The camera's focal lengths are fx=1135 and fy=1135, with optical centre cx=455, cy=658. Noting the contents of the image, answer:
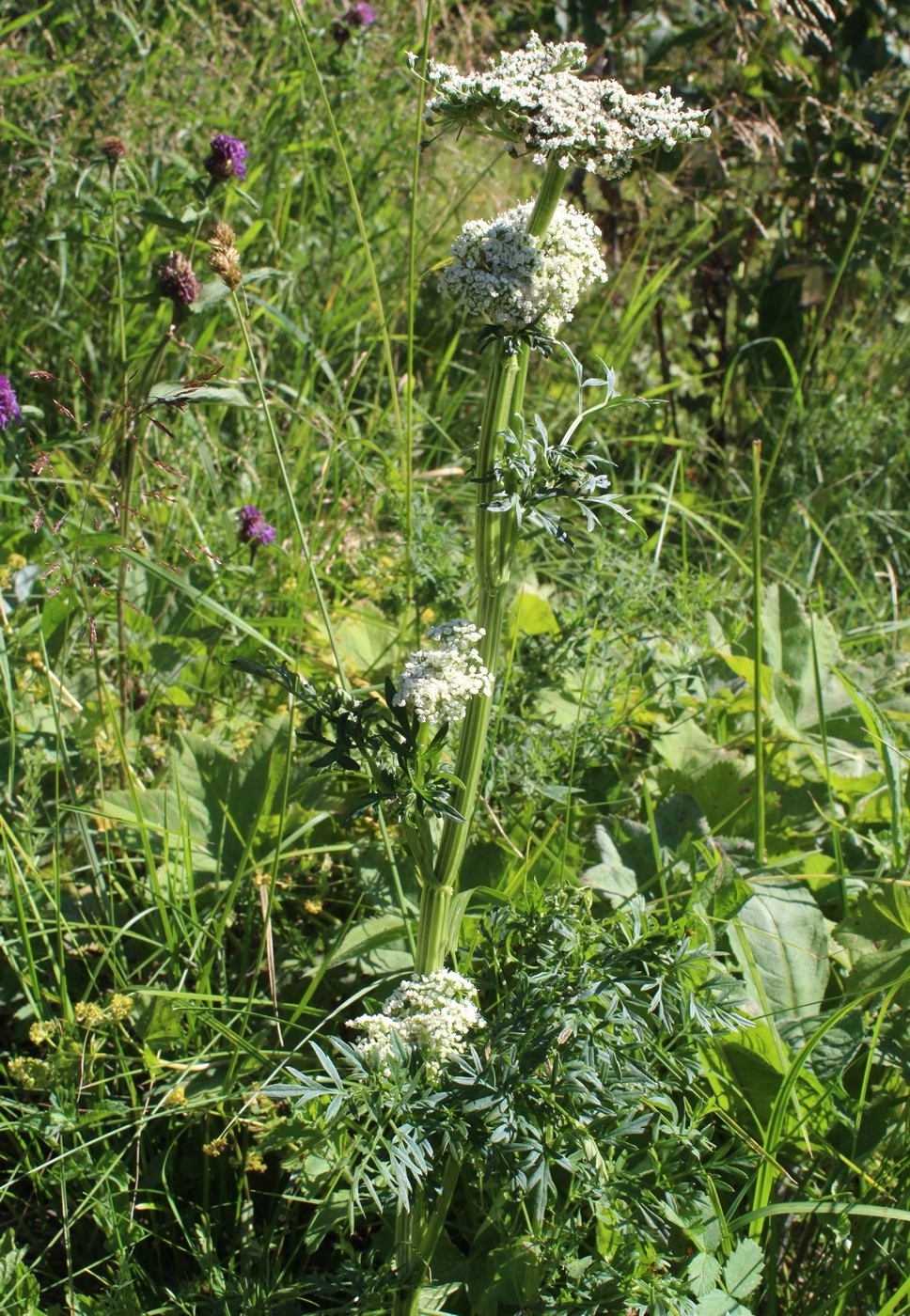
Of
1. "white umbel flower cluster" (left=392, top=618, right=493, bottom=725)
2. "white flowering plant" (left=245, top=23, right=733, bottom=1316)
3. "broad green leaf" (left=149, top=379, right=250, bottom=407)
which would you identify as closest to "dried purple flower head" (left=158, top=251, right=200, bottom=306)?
"broad green leaf" (left=149, top=379, right=250, bottom=407)

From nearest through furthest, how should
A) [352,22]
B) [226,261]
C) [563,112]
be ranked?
[563,112], [226,261], [352,22]

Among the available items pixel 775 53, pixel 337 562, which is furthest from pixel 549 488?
pixel 775 53

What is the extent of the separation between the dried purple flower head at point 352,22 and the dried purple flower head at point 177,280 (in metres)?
1.97

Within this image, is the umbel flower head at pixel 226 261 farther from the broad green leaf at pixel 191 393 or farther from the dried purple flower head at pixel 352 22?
the dried purple flower head at pixel 352 22

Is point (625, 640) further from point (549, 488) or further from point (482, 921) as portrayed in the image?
point (549, 488)

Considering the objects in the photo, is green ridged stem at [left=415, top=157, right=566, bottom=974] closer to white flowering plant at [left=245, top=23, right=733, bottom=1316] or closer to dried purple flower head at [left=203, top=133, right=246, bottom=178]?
white flowering plant at [left=245, top=23, right=733, bottom=1316]

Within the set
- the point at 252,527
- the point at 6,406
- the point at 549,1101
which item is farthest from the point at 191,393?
the point at 549,1101

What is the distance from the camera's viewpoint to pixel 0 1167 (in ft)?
5.41

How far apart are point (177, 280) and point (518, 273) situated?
0.97 meters

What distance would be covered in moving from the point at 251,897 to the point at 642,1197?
78cm

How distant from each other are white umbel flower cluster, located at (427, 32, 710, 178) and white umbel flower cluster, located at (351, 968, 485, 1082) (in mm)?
865

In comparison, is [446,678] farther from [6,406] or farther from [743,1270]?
[6,406]

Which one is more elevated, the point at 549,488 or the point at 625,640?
the point at 549,488

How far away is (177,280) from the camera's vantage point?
6.33 feet
